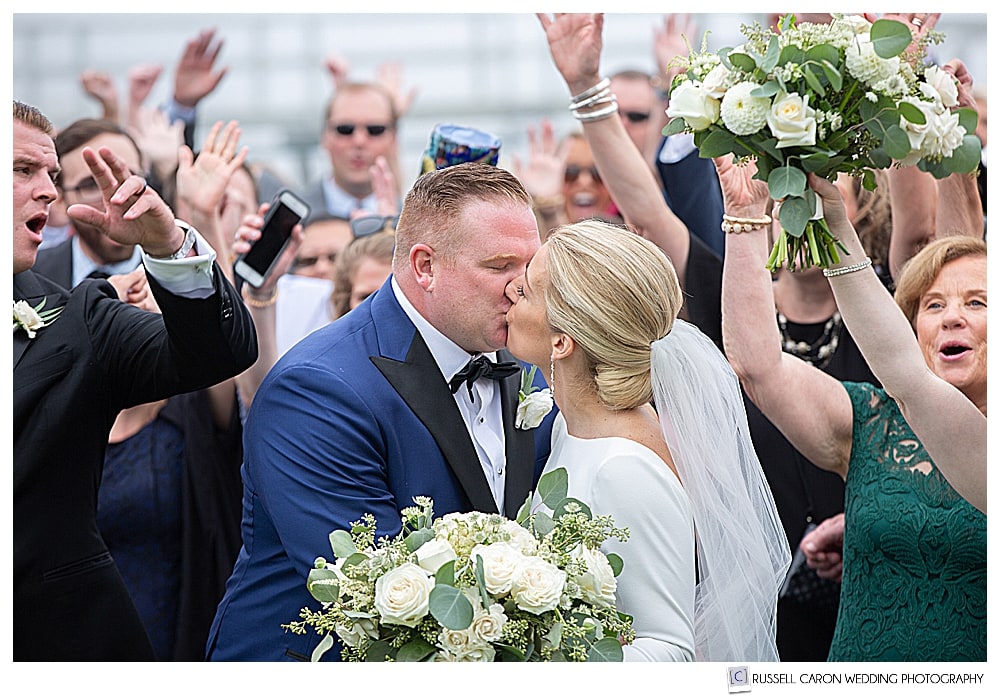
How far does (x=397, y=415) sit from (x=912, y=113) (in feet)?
4.37

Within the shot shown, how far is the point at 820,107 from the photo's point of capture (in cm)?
239

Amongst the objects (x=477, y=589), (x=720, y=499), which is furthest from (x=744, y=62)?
(x=477, y=589)

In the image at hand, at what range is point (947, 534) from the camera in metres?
2.92

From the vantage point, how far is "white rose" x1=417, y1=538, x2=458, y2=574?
2.31 meters

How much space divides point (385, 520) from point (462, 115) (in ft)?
17.0

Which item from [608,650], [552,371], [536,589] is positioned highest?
[552,371]

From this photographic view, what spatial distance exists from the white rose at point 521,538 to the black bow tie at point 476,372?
0.57 meters

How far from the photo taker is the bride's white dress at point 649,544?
258 centimetres

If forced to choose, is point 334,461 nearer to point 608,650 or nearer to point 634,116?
point 608,650

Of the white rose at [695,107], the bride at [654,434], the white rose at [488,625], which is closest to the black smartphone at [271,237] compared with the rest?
the bride at [654,434]

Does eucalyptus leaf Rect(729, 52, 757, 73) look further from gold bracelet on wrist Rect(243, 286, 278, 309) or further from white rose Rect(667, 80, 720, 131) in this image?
gold bracelet on wrist Rect(243, 286, 278, 309)

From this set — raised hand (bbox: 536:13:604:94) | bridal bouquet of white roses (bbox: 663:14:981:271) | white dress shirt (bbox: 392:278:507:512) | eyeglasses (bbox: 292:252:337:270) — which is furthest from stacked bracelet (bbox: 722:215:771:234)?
eyeglasses (bbox: 292:252:337:270)
